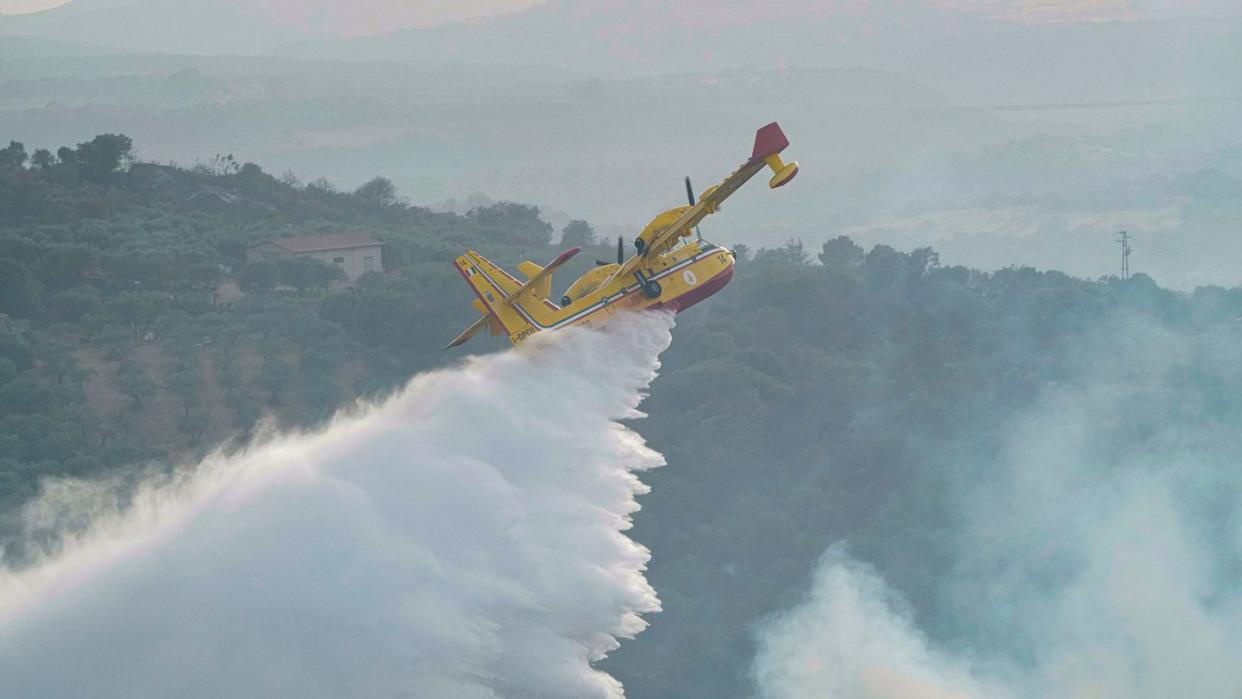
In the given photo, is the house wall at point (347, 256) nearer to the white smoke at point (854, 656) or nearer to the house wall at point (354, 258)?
the house wall at point (354, 258)

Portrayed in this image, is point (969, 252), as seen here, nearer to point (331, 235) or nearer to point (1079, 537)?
point (331, 235)

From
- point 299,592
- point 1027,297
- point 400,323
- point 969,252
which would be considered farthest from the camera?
point 969,252

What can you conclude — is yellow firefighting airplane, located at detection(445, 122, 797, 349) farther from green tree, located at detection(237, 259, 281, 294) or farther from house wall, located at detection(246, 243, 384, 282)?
house wall, located at detection(246, 243, 384, 282)

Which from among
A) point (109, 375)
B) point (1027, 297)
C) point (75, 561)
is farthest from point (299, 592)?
point (1027, 297)

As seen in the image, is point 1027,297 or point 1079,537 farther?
point 1027,297

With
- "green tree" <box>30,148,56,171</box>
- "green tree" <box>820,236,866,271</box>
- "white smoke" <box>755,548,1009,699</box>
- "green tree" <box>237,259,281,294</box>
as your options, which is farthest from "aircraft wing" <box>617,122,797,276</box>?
"green tree" <box>820,236,866,271</box>

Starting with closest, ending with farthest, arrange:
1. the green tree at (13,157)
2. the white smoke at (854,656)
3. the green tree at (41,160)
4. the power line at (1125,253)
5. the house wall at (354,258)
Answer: the white smoke at (854,656) → the house wall at (354,258) → the green tree at (13,157) → the green tree at (41,160) → the power line at (1125,253)

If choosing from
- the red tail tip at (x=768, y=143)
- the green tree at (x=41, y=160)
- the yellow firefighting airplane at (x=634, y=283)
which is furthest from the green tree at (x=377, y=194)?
the red tail tip at (x=768, y=143)
